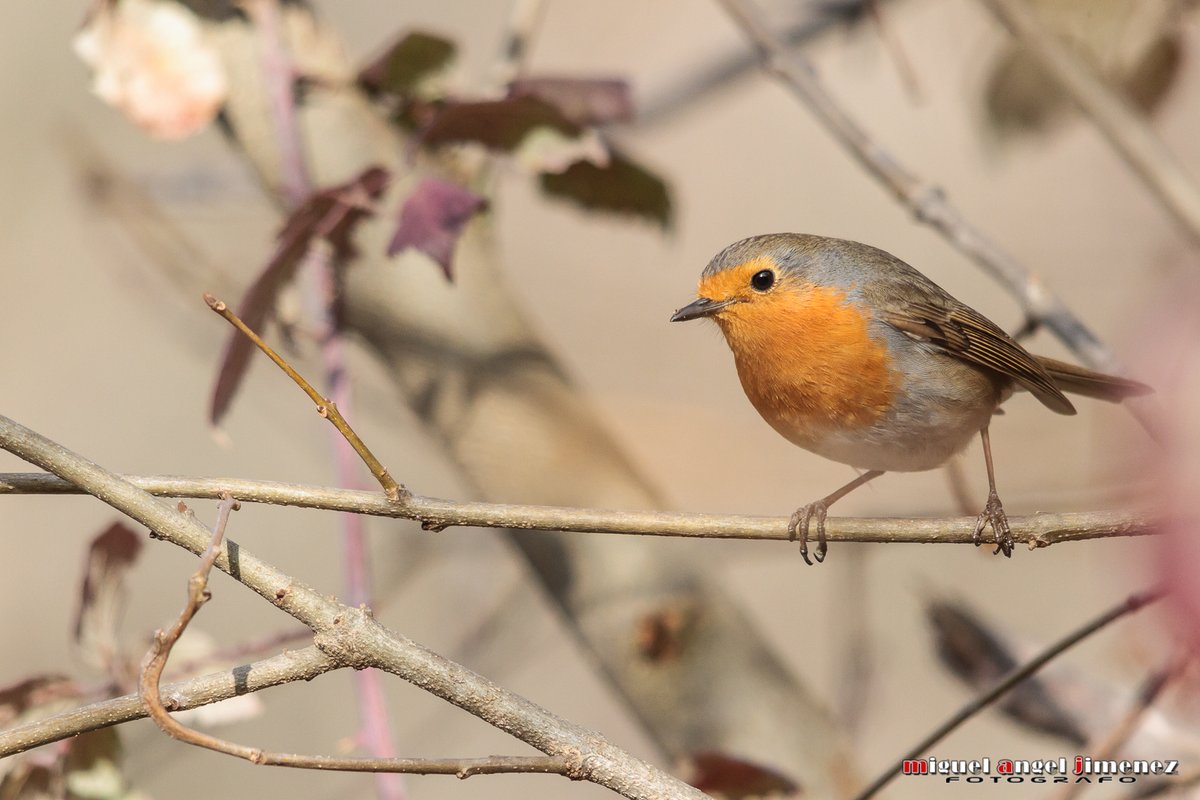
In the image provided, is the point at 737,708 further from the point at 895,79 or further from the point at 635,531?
the point at 895,79

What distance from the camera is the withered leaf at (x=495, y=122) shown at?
196cm

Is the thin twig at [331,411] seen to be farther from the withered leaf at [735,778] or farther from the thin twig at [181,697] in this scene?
the withered leaf at [735,778]

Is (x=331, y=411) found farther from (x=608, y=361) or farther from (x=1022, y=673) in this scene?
(x=608, y=361)

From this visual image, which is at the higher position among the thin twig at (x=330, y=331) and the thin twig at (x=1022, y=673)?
the thin twig at (x=330, y=331)

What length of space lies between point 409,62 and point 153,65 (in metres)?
0.44

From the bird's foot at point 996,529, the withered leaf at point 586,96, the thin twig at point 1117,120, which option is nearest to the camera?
the bird's foot at point 996,529

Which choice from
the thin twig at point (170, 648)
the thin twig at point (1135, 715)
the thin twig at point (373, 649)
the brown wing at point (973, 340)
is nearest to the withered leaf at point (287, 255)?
the thin twig at point (373, 649)

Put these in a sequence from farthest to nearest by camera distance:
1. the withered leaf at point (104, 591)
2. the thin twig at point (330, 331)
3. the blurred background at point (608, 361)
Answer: the blurred background at point (608, 361)
the thin twig at point (330, 331)
the withered leaf at point (104, 591)

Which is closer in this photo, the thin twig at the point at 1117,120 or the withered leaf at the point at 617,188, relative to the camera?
the thin twig at the point at 1117,120

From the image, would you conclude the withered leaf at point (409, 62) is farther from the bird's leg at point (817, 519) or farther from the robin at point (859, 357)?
the bird's leg at point (817, 519)

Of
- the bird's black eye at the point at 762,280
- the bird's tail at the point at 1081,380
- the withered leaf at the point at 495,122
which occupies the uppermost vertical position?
the withered leaf at the point at 495,122

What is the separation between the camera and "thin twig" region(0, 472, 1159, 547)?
1.24 metres

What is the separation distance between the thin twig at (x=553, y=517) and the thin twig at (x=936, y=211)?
1.86 ft

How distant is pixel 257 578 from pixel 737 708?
112 centimetres
